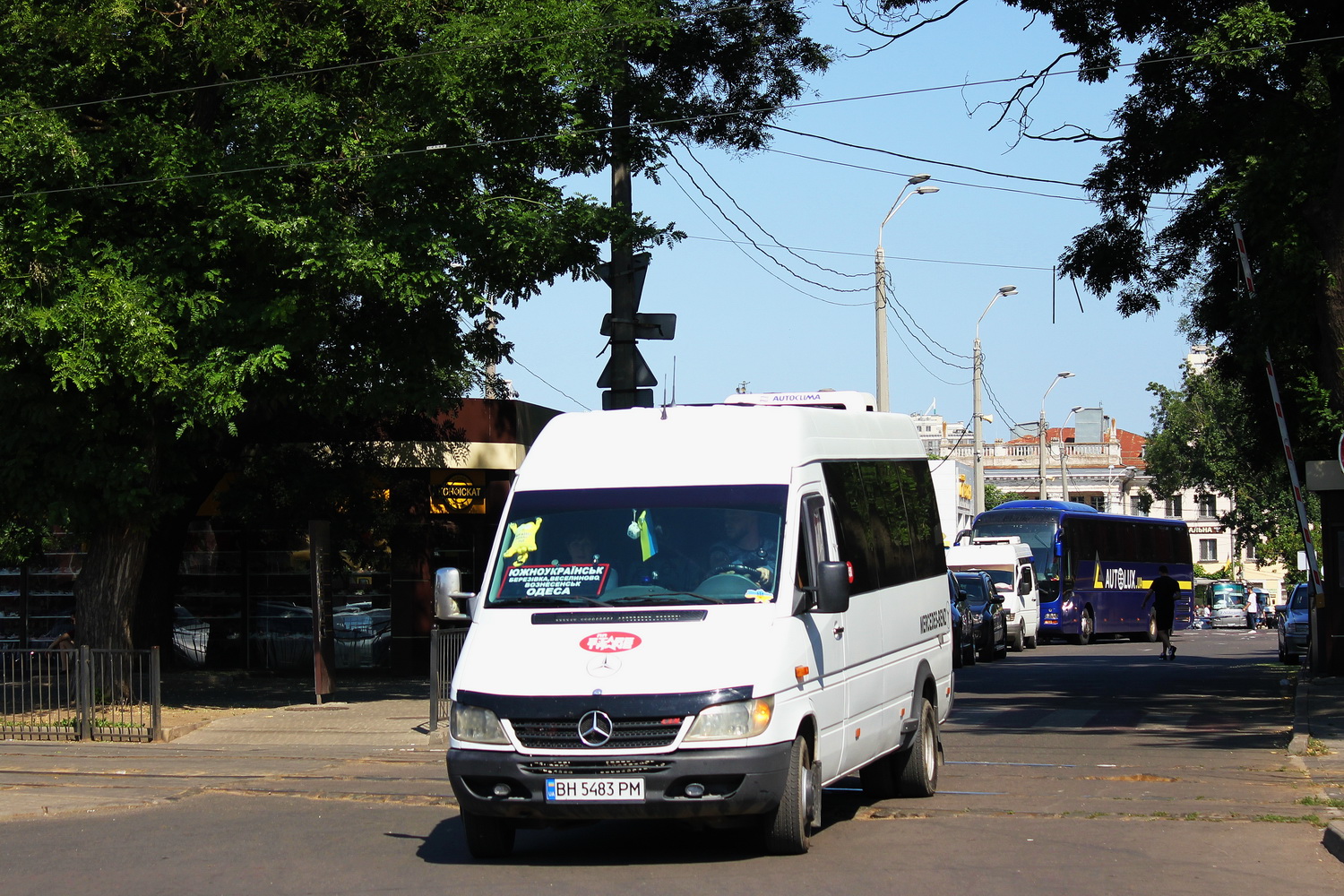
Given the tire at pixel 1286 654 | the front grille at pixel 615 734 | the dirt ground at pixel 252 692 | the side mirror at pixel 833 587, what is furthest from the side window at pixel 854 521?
the tire at pixel 1286 654

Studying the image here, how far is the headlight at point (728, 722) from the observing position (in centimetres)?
777

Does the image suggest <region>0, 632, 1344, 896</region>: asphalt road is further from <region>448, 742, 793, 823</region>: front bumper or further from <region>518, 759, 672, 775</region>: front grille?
<region>518, 759, 672, 775</region>: front grille

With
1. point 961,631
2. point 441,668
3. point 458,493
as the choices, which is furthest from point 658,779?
point 961,631

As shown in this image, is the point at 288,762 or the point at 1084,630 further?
the point at 1084,630

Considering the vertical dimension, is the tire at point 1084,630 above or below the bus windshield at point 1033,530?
below

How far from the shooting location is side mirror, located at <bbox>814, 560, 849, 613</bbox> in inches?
328

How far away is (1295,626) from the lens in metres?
29.1

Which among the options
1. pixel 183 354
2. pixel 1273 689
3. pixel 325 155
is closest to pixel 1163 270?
pixel 1273 689

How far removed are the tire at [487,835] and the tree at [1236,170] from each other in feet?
34.9

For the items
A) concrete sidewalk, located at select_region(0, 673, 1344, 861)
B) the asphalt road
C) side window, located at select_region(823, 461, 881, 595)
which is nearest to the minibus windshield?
side window, located at select_region(823, 461, 881, 595)

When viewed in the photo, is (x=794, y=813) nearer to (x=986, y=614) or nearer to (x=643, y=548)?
(x=643, y=548)

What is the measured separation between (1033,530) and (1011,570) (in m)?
4.36

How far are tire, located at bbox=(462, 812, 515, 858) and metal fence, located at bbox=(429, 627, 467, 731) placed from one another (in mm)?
6739

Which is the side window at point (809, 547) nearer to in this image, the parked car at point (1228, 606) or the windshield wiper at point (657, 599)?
the windshield wiper at point (657, 599)
